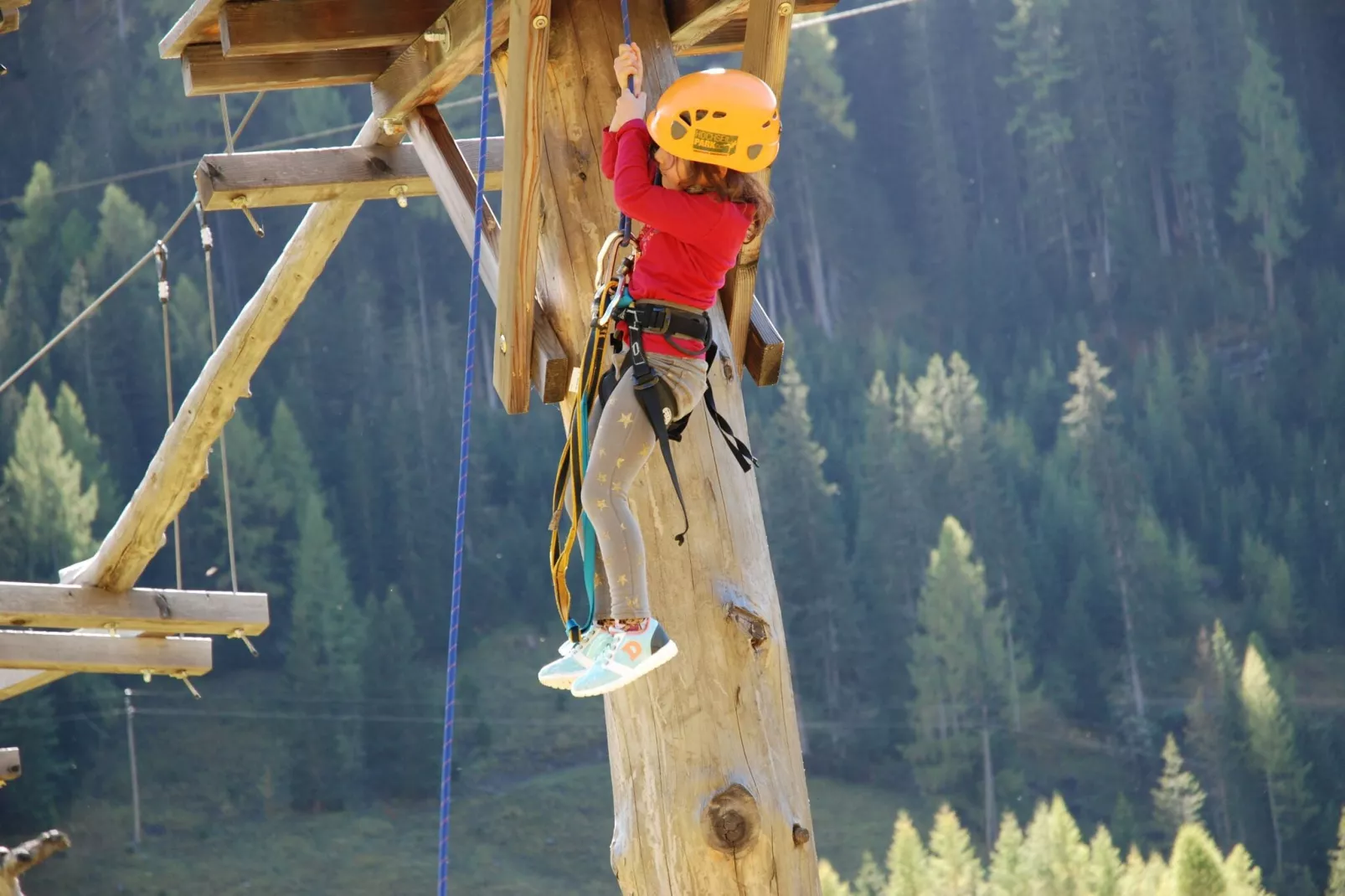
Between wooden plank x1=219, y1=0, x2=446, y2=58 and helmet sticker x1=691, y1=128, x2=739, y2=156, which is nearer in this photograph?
helmet sticker x1=691, y1=128, x2=739, y2=156

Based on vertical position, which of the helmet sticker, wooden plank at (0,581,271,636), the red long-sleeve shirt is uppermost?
the helmet sticker

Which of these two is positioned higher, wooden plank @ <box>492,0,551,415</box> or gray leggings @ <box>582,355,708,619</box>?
wooden plank @ <box>492,0,551,415</box>

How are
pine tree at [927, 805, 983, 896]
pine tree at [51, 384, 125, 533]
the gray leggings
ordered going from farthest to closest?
pine tree at [51, 384, 125, 533]
pine tree at [927, 805, 983, 896]
the gray leggings

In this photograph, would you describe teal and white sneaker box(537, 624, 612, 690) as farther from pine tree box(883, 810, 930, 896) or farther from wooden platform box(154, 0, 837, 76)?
pine tree box(883, 810, 930, 896)

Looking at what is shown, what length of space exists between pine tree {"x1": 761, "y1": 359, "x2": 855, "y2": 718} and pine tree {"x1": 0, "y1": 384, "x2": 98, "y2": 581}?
17.1m

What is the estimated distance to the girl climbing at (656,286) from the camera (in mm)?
3709

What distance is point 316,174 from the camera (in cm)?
597

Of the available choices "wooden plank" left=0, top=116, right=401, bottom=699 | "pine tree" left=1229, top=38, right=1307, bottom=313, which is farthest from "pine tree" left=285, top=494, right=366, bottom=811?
"wooden plank" left=0, top=116, right=401, bottom=699

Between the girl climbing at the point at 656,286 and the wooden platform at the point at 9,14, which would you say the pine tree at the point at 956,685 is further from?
the girl climbing at the point at 656,286

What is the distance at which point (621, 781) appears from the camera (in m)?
4.01

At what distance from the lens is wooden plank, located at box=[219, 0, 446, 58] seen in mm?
4543

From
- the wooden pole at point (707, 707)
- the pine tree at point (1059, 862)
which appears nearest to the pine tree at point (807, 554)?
the pine tree at point (1059, 862)

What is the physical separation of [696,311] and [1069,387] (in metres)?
49.9

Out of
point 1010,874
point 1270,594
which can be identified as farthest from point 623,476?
point 1270,594
